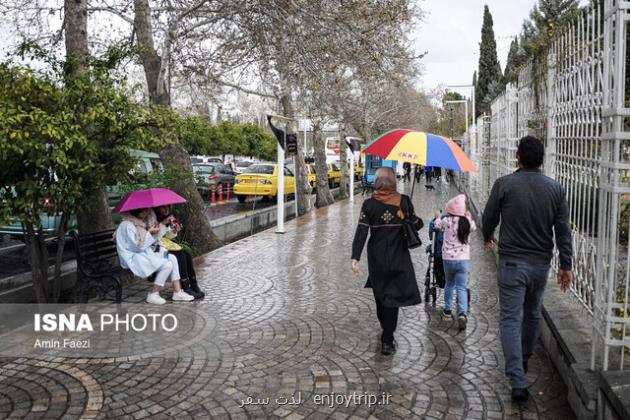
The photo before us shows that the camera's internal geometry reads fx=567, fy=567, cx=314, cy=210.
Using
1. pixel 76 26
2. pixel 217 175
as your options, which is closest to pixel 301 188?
pixel 217 175

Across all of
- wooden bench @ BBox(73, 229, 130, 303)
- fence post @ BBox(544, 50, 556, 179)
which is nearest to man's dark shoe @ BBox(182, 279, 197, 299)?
wooden bench @ BBox(73, 229, 130, 303)

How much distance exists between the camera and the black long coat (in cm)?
528

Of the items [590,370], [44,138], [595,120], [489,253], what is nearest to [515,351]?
[590,370]

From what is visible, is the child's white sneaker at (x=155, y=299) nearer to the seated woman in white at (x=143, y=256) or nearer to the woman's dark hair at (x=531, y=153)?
the seated woman in white at (x=143, y=256)

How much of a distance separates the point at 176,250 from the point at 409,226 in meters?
3.45

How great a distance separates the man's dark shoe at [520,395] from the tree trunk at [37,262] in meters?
5.21

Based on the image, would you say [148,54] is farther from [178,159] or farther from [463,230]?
[463,230]

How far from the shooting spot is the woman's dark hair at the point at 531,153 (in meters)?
4.18

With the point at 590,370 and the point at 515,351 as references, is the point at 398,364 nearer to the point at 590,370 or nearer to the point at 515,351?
the point at 515,351

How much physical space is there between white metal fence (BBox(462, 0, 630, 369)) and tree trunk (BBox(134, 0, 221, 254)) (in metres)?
6.25

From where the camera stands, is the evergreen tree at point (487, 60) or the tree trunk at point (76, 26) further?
the evergreen tree at point (487, 60)

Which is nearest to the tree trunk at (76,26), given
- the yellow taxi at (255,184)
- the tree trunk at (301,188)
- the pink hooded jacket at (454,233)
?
the pink hooded jacket at (454,233)

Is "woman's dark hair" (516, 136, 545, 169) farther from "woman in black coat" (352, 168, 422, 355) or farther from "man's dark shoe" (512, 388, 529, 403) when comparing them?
"man's dark shoe" (512, 388, 529, 403)

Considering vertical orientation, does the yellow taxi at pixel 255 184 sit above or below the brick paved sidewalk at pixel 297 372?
above
